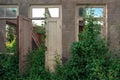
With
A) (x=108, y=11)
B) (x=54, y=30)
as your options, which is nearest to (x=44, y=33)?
(x=54, y=30)

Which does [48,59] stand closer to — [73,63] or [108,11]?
[73,63]

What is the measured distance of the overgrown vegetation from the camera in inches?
456

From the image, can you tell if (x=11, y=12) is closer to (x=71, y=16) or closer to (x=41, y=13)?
(x=41, y=13)

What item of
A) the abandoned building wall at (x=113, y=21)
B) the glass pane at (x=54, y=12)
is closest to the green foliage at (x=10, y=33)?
the glass pane at (x=54, y=12)

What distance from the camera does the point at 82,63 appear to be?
39.2 ft

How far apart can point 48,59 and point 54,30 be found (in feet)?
3.56

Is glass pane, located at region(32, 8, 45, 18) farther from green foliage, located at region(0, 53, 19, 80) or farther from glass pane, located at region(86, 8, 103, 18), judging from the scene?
green foliage, located at region(0, 53, 19, 80)

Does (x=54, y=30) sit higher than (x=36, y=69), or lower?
higher

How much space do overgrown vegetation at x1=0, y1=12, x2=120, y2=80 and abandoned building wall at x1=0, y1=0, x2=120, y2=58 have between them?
2.93ft

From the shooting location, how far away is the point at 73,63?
1203 cm

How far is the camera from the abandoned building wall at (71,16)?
43.0ft

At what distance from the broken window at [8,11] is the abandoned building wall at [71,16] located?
30 cm

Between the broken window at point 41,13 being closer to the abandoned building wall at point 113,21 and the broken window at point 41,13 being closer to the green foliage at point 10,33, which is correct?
the green foliage at point 10,33

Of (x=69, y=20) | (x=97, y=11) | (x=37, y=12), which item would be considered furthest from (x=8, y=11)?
(x=97, y=11)
